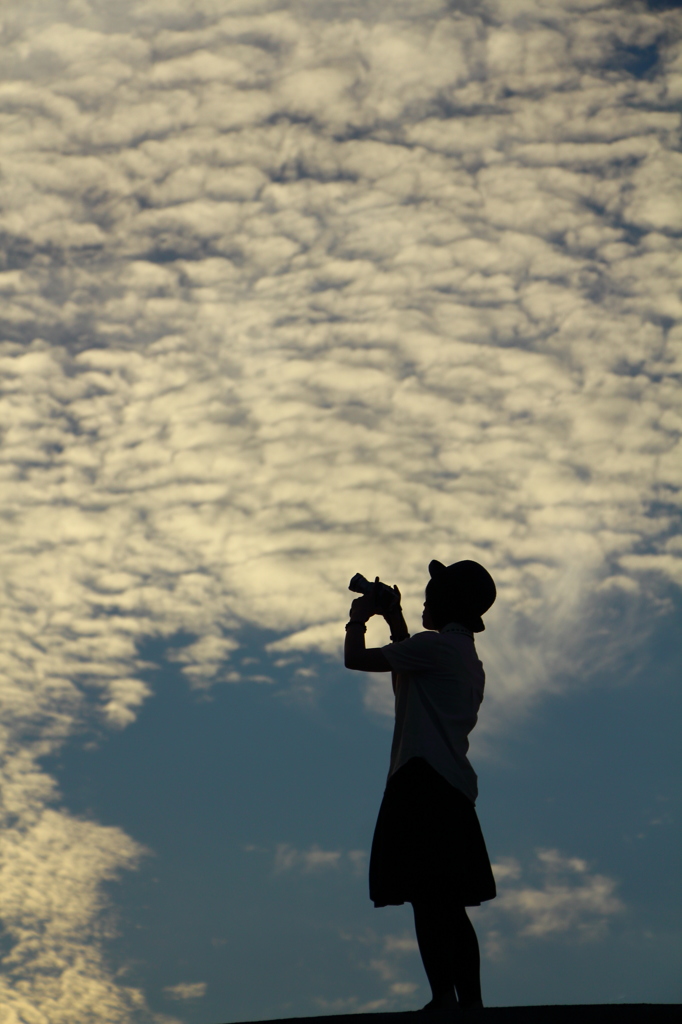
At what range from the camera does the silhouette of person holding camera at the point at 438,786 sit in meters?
5.23

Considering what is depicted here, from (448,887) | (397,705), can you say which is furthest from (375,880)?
(397,705)

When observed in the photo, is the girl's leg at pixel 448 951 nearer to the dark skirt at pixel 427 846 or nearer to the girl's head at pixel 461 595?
the dark skirt at pixel 427 846

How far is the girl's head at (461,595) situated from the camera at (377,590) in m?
0.21

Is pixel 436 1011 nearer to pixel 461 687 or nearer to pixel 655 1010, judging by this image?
pixel 655 1010

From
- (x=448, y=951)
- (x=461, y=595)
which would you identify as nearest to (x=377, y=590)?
(x=461, y=595)

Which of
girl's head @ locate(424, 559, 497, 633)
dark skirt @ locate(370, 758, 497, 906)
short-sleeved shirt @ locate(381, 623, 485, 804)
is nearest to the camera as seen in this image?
dark skirt @ locate(370, 758, 497, 906)

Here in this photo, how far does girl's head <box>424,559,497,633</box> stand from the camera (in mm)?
5902

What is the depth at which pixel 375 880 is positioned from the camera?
5.42m

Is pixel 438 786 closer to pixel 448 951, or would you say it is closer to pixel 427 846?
pixel 427 846

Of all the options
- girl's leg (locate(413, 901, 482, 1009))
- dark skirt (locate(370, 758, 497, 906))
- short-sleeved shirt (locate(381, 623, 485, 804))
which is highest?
short-sleeved shirt (locate(381, 623, 485, 804))

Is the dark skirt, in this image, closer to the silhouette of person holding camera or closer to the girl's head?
the silhouette of person holding camera

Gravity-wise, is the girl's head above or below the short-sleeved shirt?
above

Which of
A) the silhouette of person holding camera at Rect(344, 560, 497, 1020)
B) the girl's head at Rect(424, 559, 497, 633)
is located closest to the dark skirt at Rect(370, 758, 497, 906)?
the silhouette of person holding camera at Rect(344, 560, 497, 1020)

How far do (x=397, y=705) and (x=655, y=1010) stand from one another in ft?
5.85
